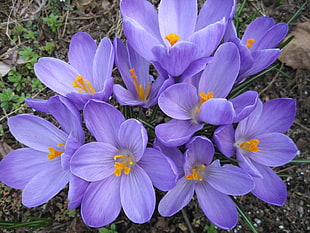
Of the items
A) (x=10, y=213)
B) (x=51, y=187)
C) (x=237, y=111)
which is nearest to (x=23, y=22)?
(x=10, y=213)

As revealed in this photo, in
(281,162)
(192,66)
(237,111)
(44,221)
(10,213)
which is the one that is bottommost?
(10,213)

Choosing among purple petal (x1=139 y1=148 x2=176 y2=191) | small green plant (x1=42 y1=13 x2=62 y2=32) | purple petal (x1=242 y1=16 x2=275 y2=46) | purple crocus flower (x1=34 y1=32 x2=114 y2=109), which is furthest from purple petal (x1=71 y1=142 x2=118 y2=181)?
small green plant (x1=42 y1=13 x2=62 y2=32)

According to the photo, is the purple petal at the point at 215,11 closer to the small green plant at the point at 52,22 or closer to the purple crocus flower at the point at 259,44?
the purple crocus flower at the point at 259,44

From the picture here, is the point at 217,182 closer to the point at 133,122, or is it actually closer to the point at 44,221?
the point at 133,122

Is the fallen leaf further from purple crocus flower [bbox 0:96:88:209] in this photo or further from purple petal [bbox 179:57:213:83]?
purple crocus flower [bbox 0:96:88:209]

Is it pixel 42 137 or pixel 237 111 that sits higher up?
pixel 237 111

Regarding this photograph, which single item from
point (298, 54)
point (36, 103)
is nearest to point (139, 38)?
point (36, 103)
